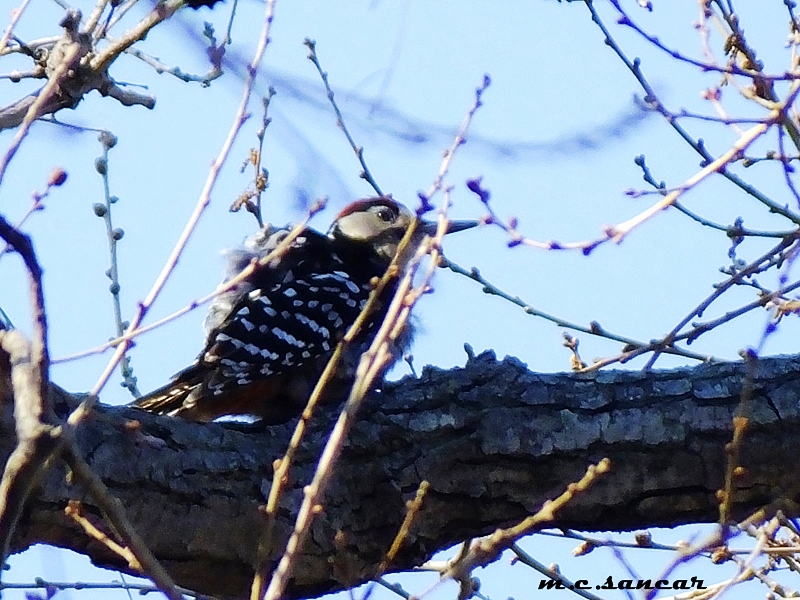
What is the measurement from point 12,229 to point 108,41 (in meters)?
2.29

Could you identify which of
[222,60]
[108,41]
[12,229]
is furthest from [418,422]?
[12,229]

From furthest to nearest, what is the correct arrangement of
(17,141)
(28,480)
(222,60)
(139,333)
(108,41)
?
(108,41)
(222,60)
(139,333)
(17,141)
(28,480)

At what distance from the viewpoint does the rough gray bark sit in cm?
319

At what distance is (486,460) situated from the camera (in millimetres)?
3361

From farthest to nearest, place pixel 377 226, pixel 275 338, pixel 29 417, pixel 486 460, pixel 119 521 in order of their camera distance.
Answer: pixel 377 226, pixel 275 338, pixel 486 460, pixel 119 521, pixel 29 417

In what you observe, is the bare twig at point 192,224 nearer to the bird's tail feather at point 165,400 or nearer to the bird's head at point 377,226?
the bird's tail feather at point 165,400

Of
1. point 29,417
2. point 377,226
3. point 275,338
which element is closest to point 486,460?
point 275,338

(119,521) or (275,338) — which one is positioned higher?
(275,338)

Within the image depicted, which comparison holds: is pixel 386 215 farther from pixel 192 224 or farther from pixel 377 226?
pixel 192 224

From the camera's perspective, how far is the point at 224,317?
464 cm

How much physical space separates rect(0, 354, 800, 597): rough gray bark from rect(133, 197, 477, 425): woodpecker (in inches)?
20.0

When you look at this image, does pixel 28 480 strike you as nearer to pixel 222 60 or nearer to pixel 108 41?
pixel 222 60

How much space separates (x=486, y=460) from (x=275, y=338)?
3.80 ft

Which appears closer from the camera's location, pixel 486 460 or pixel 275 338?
pixel 486 460
